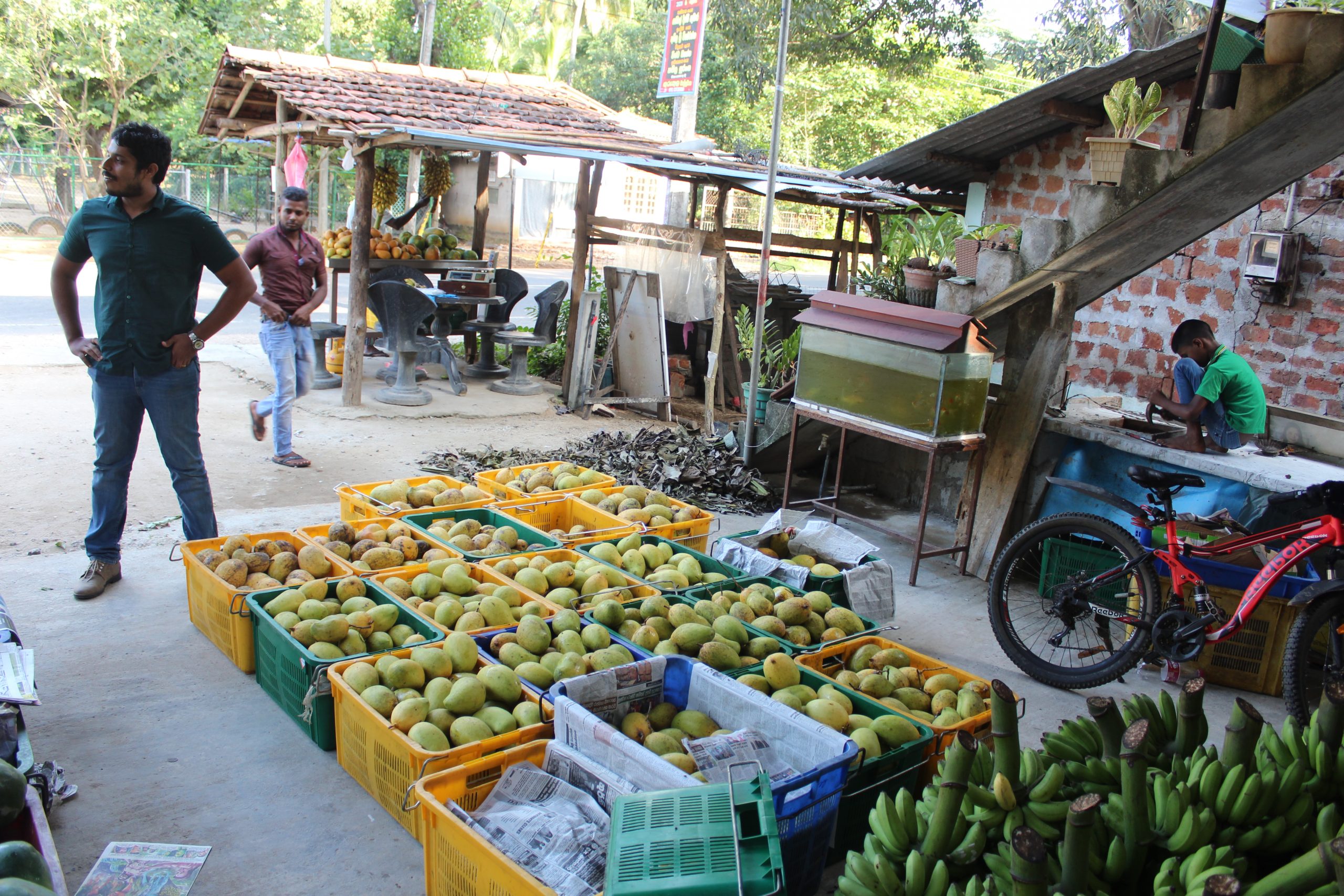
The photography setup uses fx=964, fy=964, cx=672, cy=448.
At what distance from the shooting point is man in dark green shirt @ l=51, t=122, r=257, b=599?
4.40 meters

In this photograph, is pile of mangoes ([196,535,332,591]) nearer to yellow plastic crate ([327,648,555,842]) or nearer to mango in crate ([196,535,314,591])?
mango in crate ([196,535,314,591])

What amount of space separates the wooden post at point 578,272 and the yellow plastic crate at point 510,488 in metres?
3.78

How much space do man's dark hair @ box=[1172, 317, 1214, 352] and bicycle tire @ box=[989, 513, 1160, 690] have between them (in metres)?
1.59

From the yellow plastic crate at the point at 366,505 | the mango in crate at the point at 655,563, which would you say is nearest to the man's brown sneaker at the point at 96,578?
the yellow plastic crate at the point at 366,505

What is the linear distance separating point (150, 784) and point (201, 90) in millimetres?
23834

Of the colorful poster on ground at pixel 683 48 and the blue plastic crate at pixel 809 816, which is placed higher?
the colorful poster on ground at pixel 683 48

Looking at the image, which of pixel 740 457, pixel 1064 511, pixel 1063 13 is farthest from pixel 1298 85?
pixel 1063 13

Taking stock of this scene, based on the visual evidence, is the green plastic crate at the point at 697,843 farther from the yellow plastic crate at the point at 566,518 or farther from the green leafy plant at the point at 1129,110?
the green leafy plant at the point at 1129,110

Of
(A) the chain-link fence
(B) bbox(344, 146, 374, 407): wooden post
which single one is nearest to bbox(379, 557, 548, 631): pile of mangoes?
(B) bbox(344, 146, 374, 407): wooden post

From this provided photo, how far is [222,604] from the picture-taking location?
420cm

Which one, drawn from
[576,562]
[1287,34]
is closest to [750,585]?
[576,562]

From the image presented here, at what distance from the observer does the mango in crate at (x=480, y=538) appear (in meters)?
4.81

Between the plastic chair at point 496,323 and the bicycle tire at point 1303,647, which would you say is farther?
the plastic chair at point 496,323

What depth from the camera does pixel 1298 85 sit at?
454cm
